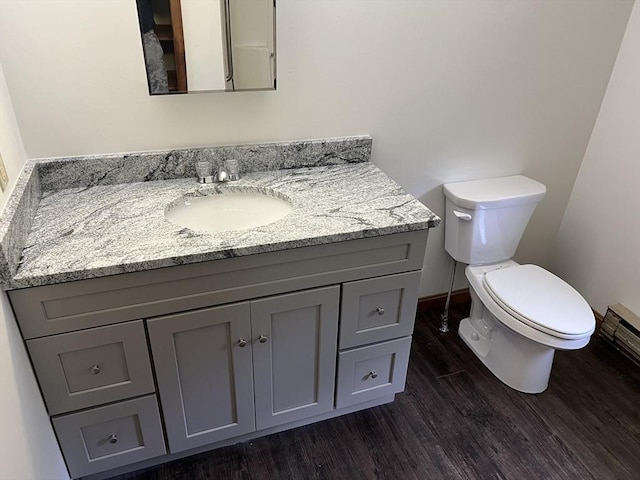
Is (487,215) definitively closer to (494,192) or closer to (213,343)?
(494,192)

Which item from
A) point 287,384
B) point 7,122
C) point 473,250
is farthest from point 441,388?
point 7,122

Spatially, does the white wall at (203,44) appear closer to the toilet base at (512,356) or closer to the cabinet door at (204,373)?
the cabinet door at (204,373)

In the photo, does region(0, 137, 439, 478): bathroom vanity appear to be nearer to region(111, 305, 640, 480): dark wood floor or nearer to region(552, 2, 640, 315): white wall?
region(111, 305, 640, 480): dark wood floor

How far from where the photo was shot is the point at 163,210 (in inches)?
58.4

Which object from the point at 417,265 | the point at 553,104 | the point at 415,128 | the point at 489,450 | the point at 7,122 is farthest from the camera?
the point at 553,104

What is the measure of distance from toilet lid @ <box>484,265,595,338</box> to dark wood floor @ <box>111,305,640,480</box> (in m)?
0.39

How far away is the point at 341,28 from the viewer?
1657mm

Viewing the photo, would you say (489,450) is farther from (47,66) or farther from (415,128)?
(47,66)

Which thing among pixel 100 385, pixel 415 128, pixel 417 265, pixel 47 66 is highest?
pixel 47 66

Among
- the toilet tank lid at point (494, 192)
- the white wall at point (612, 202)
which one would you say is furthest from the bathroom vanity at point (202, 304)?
the white wall at point (612, 202)

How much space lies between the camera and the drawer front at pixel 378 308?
1.56m

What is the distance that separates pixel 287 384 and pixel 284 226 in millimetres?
578

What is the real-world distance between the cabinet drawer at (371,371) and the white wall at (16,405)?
898 mm

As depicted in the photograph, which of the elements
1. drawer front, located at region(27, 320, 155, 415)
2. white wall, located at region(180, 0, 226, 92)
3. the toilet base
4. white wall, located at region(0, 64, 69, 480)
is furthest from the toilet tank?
white wall, located at region(0, 64, 69, 480)
